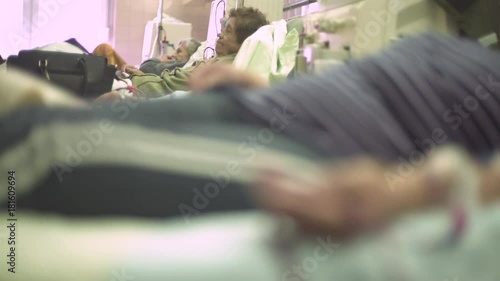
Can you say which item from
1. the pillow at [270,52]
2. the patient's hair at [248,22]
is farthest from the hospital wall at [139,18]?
the pillow at [270,52]

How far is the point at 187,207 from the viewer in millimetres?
250

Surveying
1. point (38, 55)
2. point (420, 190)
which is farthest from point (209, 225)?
point (38, 55)

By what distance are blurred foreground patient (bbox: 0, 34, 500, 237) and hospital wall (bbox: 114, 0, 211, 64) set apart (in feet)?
3.31

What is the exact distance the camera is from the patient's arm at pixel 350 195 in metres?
0.25

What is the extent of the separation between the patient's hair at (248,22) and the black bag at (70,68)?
1.17ft

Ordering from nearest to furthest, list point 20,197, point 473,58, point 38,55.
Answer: point 20,197, point 473,58, point 38,55

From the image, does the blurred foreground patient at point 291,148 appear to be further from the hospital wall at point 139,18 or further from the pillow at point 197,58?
the hospital wall at point 139,18

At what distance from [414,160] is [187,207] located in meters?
0.13

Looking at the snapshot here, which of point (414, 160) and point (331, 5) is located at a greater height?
point (331, 5)

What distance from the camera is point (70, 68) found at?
0.46 metres

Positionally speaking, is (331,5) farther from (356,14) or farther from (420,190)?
(420,190)

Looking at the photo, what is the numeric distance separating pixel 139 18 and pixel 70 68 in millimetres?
1017

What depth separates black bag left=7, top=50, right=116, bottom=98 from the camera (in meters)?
0.36

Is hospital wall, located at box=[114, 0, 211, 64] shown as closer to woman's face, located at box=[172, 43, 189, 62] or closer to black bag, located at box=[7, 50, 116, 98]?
woman's face, located at box=[172, 43, 189, 62]
